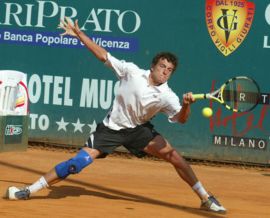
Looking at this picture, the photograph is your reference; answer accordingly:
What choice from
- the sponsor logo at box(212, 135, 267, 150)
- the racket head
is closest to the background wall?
the sponsor logo at box(212, 135, 267, 150)

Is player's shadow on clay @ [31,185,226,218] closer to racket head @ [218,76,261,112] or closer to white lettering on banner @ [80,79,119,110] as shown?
racket head @ [218,76,261,112]

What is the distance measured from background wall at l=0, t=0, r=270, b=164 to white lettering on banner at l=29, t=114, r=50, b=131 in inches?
0.5

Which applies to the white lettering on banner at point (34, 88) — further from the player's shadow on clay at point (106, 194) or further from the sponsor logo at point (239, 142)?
the player's shadow on clay at point (106, 194)

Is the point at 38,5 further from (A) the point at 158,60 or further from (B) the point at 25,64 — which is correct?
(A) the point at 158,60

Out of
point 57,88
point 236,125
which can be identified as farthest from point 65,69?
point 236,125

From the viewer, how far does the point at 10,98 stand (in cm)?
1000

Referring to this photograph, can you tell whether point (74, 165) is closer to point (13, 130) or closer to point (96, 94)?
point (13, 130)

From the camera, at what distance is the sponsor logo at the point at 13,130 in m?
9.90

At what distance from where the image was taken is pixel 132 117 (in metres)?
6.84

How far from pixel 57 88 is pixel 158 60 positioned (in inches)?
162

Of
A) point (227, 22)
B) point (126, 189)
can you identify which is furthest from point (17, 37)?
point (126, 189)

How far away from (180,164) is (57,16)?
429 cm

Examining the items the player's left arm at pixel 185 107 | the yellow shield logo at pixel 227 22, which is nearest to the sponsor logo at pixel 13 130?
the yellow shield logo at pixel 227 22

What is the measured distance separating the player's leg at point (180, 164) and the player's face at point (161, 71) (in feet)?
1.84
